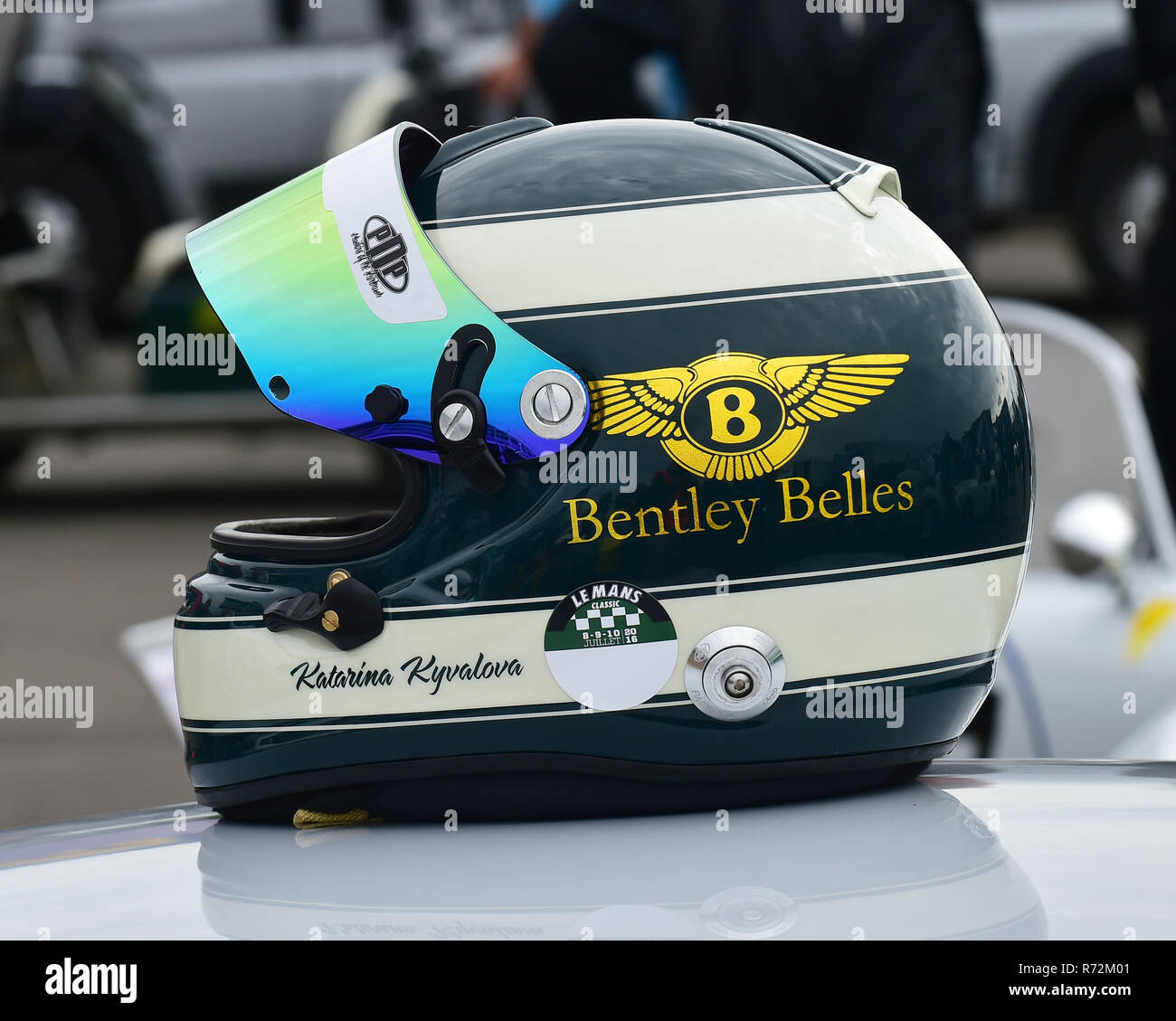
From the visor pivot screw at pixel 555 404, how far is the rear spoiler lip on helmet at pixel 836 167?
0.34 metres

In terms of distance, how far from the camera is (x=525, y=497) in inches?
58.7

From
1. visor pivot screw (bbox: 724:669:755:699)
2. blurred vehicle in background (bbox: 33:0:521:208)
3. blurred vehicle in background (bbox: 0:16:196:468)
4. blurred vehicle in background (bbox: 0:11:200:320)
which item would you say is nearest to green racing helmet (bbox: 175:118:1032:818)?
visor pivot screw (bbox: 724:669:755:699)

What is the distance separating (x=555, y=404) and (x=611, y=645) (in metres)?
0.22

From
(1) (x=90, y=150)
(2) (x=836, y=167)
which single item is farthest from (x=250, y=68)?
(2) (x=836, y=167)

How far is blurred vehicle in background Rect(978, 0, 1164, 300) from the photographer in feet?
34.2

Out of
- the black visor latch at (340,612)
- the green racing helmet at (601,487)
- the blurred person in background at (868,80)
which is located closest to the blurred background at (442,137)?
the blurred person in background at (868,80)

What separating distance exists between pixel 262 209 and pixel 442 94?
6.04m

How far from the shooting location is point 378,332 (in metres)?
1.49

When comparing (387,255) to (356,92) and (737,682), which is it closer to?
(737,682)
